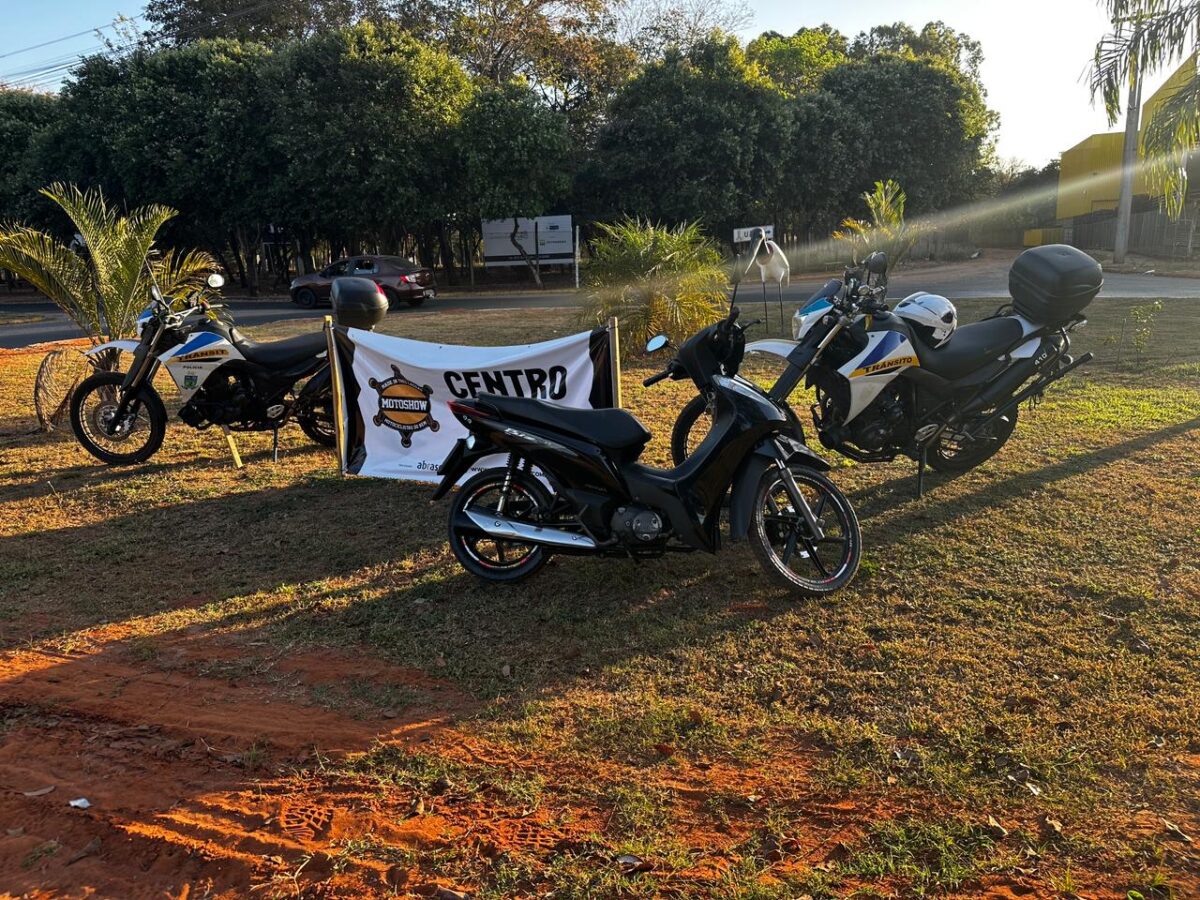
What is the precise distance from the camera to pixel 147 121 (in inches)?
1017

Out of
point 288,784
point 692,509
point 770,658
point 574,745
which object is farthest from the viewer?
point 692,509

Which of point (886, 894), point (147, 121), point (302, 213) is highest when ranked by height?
point (147, 121)

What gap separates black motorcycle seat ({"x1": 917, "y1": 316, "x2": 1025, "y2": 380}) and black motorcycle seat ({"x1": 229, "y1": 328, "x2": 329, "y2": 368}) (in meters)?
4.68

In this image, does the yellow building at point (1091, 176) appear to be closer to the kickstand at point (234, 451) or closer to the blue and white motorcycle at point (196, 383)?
the blue and white motorcycle at point (196, 383)

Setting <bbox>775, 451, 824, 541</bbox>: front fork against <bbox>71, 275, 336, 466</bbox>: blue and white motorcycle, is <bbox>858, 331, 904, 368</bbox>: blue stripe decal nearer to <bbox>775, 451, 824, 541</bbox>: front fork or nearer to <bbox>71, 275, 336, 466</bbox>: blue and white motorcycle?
<bbox>775, 451, 824, 541</bbox>: front fork

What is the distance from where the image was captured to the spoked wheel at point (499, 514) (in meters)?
4.38

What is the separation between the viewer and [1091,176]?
1453 inches

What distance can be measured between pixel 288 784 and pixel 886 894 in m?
2.00

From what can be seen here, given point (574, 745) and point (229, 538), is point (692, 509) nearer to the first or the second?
point (574, 745)

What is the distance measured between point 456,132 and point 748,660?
25002 mm

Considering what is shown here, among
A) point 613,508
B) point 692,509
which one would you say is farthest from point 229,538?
point 692,509

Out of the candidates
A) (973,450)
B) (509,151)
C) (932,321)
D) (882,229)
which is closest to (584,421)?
(932,321)

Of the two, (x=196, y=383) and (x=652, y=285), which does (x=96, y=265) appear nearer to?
(x=196, y=383)

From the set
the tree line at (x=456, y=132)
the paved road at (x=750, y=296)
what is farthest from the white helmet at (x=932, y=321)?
the tree line at (x=456, y=132)
